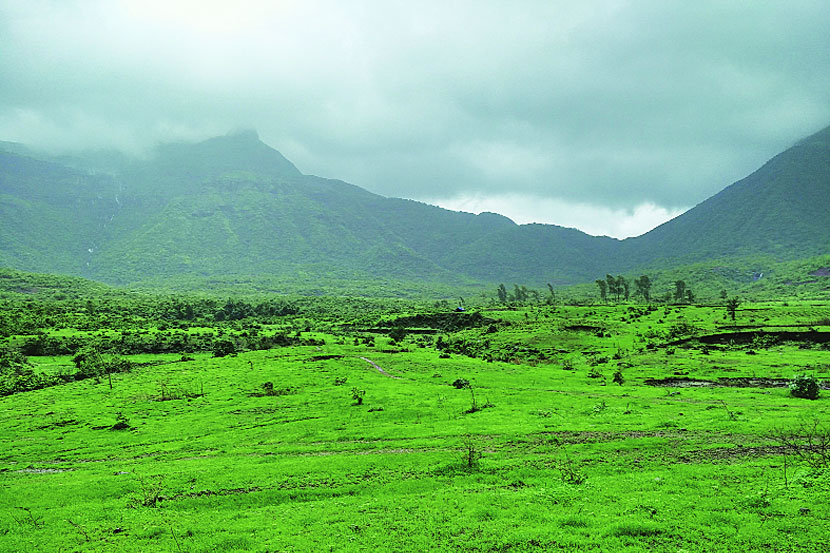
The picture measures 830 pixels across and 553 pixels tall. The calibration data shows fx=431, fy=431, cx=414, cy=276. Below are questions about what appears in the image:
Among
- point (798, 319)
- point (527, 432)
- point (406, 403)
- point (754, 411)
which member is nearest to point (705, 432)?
point (754, 411)

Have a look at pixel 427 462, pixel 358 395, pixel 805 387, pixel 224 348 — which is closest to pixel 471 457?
pixel 427 462

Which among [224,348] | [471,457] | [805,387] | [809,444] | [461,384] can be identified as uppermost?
[809,444]

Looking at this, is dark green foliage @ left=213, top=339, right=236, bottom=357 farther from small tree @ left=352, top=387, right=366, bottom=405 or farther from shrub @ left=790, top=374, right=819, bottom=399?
shrub @ left=790, top=374, right=819, bottom=399

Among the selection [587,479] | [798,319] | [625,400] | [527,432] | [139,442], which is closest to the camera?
[587,479]

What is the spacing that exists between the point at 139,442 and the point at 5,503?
1574 cm

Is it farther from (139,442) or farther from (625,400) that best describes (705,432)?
(139,442)

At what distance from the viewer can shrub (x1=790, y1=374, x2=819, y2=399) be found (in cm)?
4572

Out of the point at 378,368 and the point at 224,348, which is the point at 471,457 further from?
the point at 224,348

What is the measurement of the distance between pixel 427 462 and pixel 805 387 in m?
43.9

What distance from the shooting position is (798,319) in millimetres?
→ 114062

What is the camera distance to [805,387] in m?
46.5

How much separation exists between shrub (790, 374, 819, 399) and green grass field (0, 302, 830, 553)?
6.25 ft

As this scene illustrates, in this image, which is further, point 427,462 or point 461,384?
point 461,384

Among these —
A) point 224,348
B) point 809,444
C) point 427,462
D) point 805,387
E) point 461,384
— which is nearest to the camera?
point 809,444
